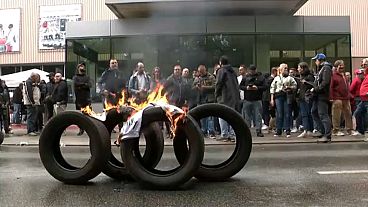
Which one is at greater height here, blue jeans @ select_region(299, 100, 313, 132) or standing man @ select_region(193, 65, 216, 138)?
standing man @ select_region(193, 65, 216, 138)

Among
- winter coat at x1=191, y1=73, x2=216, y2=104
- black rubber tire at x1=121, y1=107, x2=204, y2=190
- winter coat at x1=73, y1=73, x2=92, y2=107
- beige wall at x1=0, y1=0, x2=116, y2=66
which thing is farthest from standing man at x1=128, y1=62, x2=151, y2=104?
beige wall at x1=0, y1=0, x2=116, y2=66

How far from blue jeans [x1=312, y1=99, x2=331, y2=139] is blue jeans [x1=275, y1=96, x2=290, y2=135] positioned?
3.47 feet

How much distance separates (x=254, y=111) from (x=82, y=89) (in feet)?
14.4

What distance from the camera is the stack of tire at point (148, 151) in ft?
17.7

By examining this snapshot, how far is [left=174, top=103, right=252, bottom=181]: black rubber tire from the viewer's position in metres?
5.88

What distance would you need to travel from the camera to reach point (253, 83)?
11594 mm

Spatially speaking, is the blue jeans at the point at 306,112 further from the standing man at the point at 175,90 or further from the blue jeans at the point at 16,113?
the blue jeans at the point at 16,113

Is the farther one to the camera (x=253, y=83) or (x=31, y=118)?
(x=31, y=118)

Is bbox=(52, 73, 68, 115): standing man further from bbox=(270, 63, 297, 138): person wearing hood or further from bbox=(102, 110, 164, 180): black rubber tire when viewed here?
bbox=(102, 110, 164, 180): black rubber tire

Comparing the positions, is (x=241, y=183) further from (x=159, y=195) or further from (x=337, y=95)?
(x=337, y=95)

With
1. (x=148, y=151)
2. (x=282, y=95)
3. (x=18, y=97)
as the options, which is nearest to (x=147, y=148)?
(x=148, y=151)

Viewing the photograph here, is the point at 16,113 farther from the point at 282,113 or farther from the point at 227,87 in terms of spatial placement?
the point at 282,113

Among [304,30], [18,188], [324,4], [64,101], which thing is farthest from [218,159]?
[324,4]

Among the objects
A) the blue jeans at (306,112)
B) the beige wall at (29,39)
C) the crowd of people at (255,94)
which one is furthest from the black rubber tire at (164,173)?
the beige wall at (29,39)
